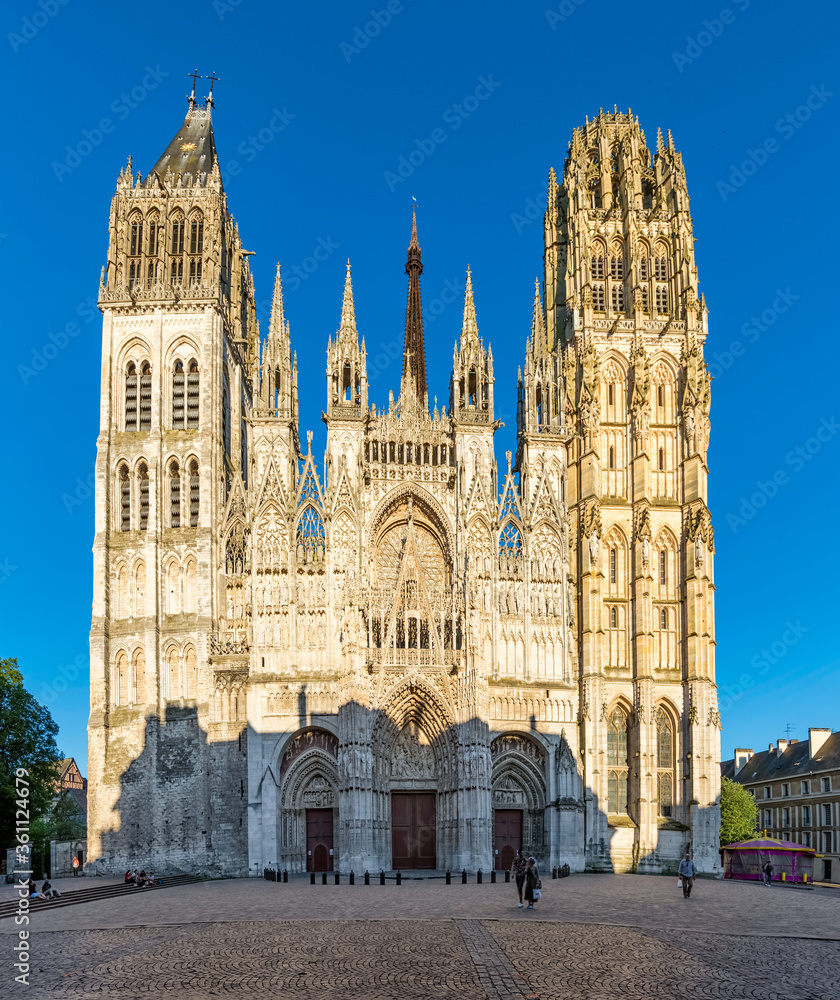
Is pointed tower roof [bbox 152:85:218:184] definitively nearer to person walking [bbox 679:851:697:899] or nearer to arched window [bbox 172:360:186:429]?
arched window [bbox 172:360:186:429]

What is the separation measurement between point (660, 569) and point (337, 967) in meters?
39.3

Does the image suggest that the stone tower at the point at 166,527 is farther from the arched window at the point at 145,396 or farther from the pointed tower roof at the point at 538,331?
the pointed tower roof at the point at 538,331

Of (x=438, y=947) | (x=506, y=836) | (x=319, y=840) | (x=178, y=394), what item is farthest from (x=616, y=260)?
(x=438, y=947)

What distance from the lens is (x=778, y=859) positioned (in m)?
48.1

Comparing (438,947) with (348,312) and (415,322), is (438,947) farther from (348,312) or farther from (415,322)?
(415,322)

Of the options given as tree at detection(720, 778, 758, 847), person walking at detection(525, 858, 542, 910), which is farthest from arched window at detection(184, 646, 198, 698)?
tree at detection(720, 778, 758, 847)

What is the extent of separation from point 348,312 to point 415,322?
15.8 meters

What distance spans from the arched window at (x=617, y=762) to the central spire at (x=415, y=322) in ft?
80.4

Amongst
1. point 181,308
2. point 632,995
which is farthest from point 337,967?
point 181,308

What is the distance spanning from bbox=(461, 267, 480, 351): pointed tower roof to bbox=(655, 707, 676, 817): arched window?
2173 cm

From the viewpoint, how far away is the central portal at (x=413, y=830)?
49.7 metres

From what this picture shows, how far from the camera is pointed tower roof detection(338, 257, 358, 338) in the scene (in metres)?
55.2

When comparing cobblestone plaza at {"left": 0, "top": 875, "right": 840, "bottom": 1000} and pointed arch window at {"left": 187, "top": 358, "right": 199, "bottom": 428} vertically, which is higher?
pointed arch window at {"left": 187, "top": 358, "right": 199, "bottom": 428}

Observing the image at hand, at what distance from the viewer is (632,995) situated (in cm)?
1727
